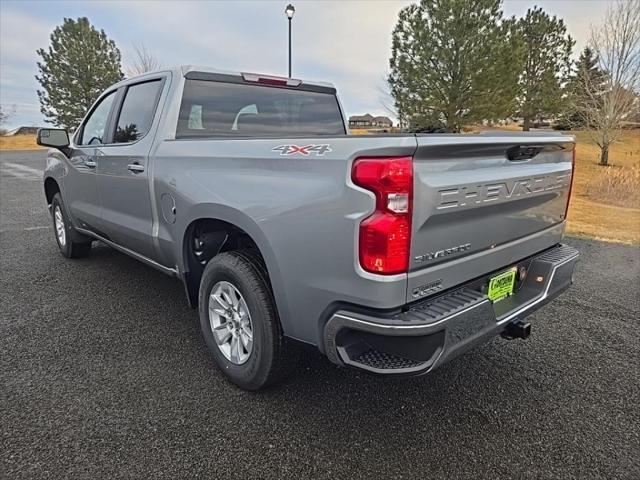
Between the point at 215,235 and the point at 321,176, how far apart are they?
1.25 meters

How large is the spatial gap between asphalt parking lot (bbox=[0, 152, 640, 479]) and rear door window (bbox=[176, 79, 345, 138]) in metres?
1.59

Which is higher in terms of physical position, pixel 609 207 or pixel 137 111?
pixel 137 111

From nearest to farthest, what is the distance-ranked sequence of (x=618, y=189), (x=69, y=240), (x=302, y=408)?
(x=302, y=408)
(x=69, y=240)
(x=618, y=189)

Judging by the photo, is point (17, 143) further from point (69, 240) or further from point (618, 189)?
point (618, 189)

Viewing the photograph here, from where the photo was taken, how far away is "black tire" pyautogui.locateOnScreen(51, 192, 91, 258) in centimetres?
505

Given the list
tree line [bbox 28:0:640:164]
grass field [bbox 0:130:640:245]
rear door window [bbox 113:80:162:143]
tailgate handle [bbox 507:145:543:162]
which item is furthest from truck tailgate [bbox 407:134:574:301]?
tree line [bbox 28:0:640:164]

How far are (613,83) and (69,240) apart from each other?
24.8 meters

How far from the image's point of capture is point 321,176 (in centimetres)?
201

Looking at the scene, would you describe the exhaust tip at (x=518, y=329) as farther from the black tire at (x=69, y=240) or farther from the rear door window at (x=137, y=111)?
the black tire at (x=69, y=240)

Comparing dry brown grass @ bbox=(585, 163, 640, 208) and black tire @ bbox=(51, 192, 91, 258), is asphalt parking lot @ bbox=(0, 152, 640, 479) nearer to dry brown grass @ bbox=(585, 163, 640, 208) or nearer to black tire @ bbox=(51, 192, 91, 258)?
black tire @ bbox=(51, 192, 91, 258)

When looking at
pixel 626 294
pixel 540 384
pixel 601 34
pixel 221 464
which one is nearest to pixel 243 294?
pixel 221 464

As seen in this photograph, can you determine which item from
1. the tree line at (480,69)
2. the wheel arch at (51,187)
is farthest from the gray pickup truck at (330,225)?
the tree line at (480,69)

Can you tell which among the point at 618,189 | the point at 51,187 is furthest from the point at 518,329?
the point at 618,189

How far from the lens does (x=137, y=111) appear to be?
145 inches
